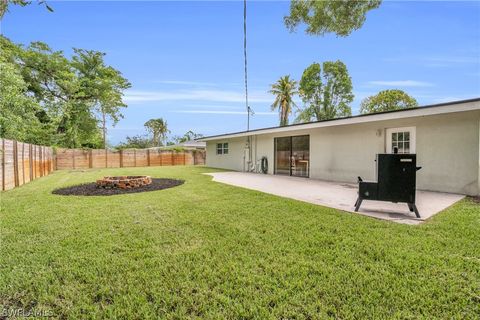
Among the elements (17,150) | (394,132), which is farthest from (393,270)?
(17,150)

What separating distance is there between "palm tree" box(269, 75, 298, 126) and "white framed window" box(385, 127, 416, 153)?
21025 mm

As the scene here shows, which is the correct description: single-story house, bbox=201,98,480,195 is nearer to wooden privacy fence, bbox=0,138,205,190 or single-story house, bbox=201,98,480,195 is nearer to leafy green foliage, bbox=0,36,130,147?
wooden privacy fence, bbox=0,138,205,190

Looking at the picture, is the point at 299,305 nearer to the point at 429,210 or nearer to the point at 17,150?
the point at 429,210

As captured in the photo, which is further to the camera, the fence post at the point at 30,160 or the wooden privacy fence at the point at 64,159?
the fence post at the point at 30,160

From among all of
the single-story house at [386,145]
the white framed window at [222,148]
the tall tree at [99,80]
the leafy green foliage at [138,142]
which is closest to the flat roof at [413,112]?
the single-story house at [386,145]

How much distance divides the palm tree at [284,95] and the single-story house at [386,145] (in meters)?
16.0

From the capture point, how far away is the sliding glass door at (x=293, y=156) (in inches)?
452

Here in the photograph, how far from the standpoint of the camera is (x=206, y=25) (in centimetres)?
848

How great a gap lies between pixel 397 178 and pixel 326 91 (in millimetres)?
25938

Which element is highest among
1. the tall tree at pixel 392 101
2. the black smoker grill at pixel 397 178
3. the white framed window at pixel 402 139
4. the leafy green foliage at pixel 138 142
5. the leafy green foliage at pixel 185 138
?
the tall tree at pixel 392 101

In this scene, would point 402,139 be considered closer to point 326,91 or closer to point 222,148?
point 222,148

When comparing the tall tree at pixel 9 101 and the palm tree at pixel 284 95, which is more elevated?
the palm tree at pixel 284 95

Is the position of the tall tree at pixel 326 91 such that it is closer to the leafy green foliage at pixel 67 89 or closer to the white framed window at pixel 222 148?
the white framed window at pixel 222 148

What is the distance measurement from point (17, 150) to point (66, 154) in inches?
470
